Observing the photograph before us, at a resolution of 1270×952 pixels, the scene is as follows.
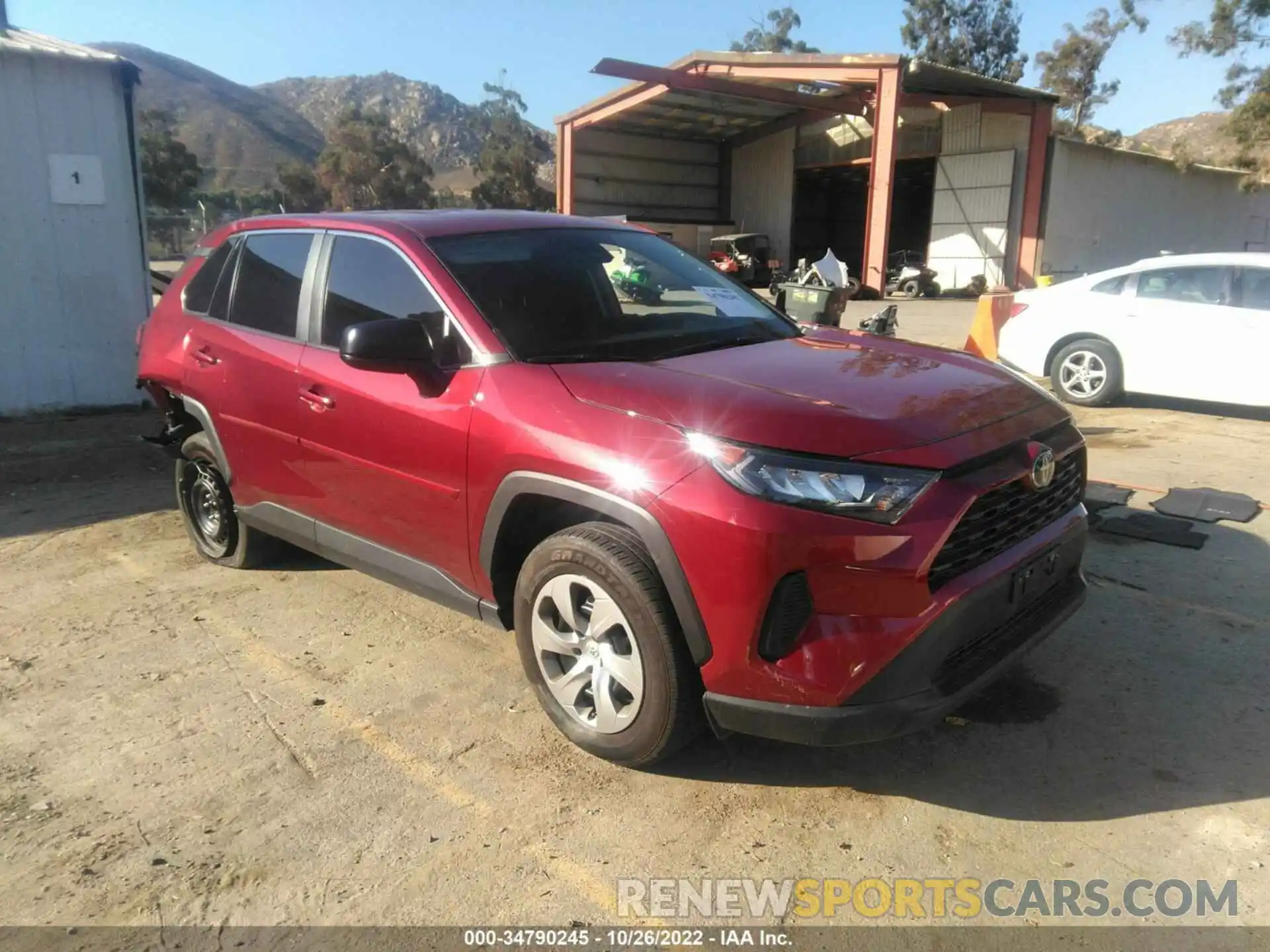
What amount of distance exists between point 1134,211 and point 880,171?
35.6 ft

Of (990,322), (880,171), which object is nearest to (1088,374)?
(990,322)

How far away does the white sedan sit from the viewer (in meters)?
7.92

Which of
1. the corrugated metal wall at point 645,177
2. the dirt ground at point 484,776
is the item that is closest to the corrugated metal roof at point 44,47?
the dirt ground at point 484,776

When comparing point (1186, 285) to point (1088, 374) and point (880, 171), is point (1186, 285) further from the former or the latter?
point (880, 171)

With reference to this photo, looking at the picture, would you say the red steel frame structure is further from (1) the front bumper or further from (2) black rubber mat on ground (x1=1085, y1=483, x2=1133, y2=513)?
(1) the front bumper

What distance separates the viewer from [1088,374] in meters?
8.90

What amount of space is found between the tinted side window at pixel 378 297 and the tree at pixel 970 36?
6447 centimetres

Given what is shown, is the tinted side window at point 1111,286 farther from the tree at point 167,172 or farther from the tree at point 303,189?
the tree at point 303,189

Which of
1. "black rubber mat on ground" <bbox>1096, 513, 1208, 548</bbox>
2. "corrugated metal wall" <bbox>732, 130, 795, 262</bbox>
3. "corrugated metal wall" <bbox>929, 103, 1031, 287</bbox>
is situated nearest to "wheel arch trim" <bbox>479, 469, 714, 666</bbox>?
"black rubber mat on ground" <bbox>1096, 513, 1208, 548</bbox>

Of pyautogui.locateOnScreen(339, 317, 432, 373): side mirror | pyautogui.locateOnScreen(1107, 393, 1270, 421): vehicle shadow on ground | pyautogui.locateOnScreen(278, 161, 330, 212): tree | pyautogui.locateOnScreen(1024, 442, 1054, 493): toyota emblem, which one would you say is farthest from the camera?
pyautogui.locateOnScreen(278, 161, 330, 212): tree

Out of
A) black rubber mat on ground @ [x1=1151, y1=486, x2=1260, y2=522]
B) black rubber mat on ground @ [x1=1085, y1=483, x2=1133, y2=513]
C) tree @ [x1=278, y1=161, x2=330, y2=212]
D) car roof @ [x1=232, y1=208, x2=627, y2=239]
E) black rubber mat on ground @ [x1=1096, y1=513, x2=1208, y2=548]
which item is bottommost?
black rubber mat on ground @ [x1=1096, y1=513, x2=1208, y2=548]

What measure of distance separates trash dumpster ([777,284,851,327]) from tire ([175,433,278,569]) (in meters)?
4.24

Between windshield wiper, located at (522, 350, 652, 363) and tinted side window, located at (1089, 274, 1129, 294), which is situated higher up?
tinted side window, located at (1089, 274, 1129, 294)

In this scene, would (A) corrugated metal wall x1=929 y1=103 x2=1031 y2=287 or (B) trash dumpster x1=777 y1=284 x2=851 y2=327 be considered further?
(A) corrugated metal wall x1=929 y1=103 x2=1031 y2=287
